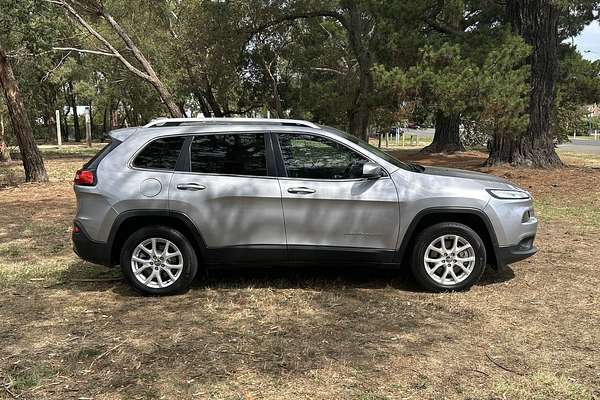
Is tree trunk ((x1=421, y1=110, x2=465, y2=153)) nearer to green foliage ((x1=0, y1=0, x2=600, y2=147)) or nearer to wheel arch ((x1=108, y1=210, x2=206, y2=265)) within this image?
green foliage ((x1=0, y1=0, x2=600, y2=147))

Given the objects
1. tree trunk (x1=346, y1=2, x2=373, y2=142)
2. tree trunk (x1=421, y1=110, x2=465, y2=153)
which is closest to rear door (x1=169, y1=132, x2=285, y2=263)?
tree trunk (x1=346, y1=2, x2=373, y2=142)

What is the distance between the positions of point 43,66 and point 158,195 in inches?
659

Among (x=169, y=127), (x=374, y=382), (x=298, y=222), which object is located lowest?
(x=374, y=382)

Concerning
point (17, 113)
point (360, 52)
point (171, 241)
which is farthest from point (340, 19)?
point (171, 241)

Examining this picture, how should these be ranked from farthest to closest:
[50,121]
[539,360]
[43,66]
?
1. [50,121]
2. [43,66]
3. [539,360]

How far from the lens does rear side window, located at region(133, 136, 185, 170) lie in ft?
17.5

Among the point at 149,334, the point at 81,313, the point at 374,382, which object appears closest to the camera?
the point at 374,382

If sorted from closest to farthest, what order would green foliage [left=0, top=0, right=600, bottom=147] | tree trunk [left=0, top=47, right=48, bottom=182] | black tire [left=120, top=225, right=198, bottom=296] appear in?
black tire [left=120, top=225, right=198, bottom=296], green foliage [left=0, top=0, right=600, bottom=147], tree trunk [left=0, top=47, right=48, bottom=182]

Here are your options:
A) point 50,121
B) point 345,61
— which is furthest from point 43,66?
point 50,121

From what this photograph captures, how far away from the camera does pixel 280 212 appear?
206 inches

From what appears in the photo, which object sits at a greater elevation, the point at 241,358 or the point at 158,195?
the point at 158,195

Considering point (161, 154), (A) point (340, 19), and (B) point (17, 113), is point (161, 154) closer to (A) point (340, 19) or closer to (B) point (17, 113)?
(B) point (17, 113)

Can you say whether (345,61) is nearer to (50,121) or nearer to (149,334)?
(149,334)

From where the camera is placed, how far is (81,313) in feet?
16.2
